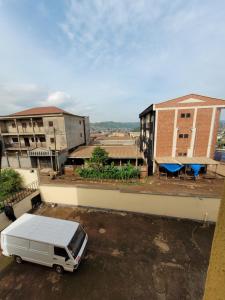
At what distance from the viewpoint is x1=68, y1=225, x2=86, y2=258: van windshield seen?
6.03 meters

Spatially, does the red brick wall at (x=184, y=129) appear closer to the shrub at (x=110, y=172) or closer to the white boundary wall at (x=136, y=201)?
the shrub at (x=110, y=172)

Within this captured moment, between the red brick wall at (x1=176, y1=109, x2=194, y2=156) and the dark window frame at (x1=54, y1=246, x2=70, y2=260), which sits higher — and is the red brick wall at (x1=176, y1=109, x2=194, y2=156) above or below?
above

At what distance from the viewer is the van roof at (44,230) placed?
6.10 meters

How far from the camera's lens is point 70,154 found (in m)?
23.3

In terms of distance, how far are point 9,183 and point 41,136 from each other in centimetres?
1397

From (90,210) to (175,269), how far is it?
20.4ft

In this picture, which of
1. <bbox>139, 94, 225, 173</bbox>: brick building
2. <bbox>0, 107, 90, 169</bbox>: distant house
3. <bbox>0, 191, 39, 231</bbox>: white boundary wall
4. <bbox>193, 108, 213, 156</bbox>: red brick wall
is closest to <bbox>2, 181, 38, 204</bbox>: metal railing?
<bbox>0, 191, 39, 231</bbox>: white boundary wall

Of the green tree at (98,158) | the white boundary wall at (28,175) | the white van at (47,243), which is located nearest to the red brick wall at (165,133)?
the green tree at (98,158)

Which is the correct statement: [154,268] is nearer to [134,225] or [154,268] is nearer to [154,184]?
[134,225]

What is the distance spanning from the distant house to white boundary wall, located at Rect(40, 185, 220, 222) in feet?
33.8

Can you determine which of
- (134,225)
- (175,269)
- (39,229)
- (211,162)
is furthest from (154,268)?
(211,162)

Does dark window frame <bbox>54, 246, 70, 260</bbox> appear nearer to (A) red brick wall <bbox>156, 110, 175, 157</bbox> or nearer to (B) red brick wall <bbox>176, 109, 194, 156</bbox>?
(A) red brick wall <bbox>156, 110, 175, 157</bbox>

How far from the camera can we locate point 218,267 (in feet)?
4.12

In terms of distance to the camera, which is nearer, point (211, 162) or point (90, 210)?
point (90, 210)
